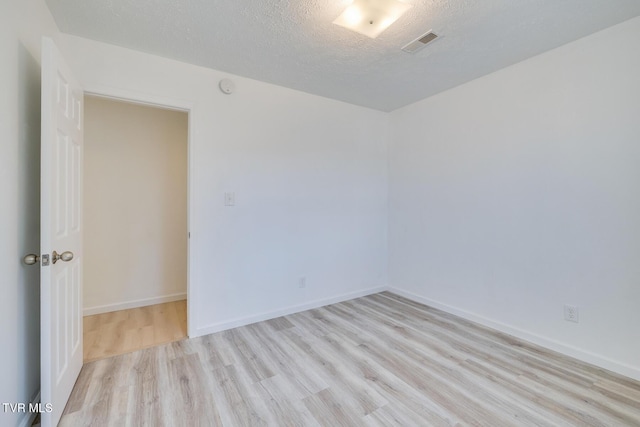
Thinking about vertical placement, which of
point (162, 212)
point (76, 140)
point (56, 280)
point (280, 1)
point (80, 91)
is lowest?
point (56, 280)

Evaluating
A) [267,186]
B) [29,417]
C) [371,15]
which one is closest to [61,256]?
[29,417]

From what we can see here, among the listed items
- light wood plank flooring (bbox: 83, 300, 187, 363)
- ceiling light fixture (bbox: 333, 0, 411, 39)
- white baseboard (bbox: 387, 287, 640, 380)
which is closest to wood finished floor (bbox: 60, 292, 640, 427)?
white baseboard (bbox: 387, 287, 640, 380)

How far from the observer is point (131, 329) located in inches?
106

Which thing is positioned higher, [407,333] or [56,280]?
[56,280]

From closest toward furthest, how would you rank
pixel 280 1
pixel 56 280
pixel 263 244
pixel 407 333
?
pixel 56 280
pixel 280 1
pixel 407 333
pixel 263 244

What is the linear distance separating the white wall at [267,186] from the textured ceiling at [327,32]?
9.0 inches

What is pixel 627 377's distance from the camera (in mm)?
1920

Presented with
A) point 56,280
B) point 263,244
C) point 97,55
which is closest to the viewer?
point 56,280

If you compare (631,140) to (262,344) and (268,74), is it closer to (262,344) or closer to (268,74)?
(268,74)

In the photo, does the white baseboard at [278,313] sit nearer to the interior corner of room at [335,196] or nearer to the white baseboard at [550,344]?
the interior corner of room at [335,196]

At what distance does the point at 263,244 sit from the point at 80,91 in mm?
1845

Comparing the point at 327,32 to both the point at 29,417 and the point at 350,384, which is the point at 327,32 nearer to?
the point at 350,384

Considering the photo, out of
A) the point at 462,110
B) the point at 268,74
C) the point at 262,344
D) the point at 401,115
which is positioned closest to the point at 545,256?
the point at 462,110

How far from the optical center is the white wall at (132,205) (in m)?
3.05
